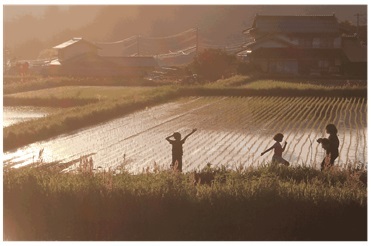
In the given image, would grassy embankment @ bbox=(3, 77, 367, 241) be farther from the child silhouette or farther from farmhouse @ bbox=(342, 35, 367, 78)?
farmhouse @ bbox=(342, 35, 367, 78)

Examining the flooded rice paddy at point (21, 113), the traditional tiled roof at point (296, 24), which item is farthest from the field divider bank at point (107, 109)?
the traditional tiled roof at point (296, 24)

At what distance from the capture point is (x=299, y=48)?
124 feet

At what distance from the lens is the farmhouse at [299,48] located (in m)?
37.6

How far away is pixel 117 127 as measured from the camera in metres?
17.6

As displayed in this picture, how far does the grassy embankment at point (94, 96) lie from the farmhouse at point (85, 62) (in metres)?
4.94

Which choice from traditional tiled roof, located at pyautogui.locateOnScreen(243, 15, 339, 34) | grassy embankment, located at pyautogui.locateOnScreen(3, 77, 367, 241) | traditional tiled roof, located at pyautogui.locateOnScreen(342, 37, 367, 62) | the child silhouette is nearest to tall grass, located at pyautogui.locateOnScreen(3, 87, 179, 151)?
grassy embankment, located at pyautogui.locateOnScreen(3, 77, 367, 241)

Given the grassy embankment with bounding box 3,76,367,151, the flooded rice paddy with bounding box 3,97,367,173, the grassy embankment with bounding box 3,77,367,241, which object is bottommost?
the grassy embankment with bounding box 3,77,367,241

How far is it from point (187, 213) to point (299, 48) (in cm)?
3190

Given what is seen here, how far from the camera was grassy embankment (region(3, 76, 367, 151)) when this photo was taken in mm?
15828

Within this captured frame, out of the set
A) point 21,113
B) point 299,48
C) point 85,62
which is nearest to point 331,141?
A: point 21,113

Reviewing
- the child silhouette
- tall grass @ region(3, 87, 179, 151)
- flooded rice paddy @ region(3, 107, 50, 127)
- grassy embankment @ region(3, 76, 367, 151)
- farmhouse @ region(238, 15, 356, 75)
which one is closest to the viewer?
the child silhouette

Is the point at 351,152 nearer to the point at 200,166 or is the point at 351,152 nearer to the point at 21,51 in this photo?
the point at 200,166

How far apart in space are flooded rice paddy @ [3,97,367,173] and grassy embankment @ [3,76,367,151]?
0.48 metres
